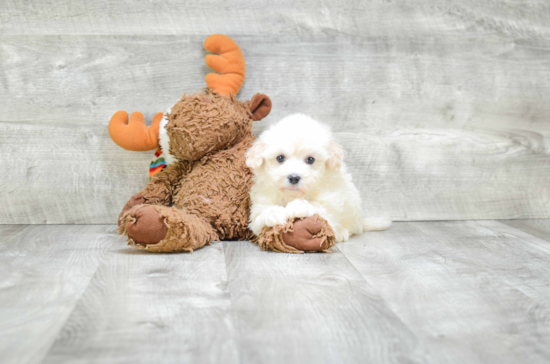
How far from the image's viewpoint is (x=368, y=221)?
4.90 ft

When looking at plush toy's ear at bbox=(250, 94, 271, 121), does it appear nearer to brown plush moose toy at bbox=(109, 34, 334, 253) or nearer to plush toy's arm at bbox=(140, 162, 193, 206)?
brown plush moose toy at bbox=(109, 34, 334, 253)

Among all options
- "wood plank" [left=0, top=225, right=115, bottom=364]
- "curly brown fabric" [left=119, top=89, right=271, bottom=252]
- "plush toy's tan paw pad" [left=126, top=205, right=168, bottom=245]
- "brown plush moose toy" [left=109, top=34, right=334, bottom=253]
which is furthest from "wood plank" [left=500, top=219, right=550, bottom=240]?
"wood plank" [left=0, top=225, right=115, bottom=364]

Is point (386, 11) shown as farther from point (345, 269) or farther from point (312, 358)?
point (312, 358)

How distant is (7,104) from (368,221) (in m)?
1.19

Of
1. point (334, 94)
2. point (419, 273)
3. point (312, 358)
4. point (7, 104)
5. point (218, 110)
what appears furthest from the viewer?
point (334, 94)

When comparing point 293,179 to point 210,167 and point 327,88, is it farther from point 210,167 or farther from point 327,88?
point 327,88

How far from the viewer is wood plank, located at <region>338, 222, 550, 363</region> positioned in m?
0.75

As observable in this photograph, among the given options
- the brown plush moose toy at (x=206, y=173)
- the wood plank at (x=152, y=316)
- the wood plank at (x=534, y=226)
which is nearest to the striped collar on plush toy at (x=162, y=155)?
the brown plush moose toy at (x=206, y=173)

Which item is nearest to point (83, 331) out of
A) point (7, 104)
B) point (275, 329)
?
point (275, 329)

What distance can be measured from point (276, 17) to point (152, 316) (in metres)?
1.07

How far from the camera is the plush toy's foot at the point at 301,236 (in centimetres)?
119

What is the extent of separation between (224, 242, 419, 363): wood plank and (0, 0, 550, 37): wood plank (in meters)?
0.80

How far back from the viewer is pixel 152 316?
0.81 meters

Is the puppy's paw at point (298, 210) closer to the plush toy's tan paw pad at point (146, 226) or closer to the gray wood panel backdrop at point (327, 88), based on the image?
the plush toy's tan paw pad at point (146, 226)
